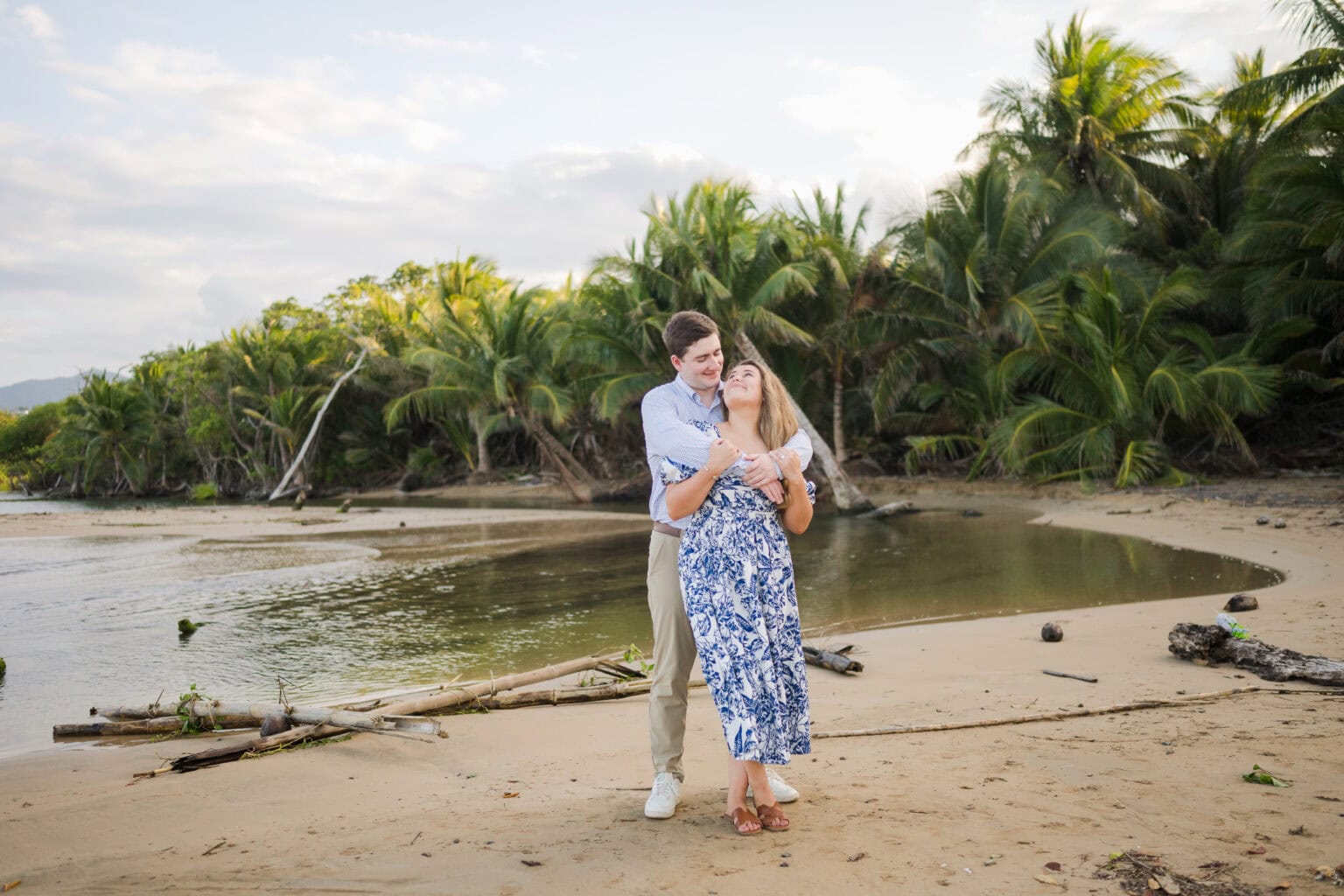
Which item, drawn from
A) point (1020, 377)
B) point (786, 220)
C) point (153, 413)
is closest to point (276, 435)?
point (153, 413)

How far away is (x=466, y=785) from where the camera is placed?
388cm

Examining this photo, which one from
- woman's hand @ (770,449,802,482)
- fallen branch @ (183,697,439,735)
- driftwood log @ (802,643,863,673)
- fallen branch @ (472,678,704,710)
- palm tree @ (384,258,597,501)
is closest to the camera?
woman's hand @ (770,449,802,482)

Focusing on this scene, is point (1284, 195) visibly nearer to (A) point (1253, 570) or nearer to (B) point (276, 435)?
(A) point (1253, 570)

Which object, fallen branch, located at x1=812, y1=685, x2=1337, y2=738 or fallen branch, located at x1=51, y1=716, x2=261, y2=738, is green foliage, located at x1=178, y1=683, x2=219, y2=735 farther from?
fallen branch, located at x1=812, y1=685, x2=1337, y2=738

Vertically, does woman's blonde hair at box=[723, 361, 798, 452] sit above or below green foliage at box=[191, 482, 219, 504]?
above

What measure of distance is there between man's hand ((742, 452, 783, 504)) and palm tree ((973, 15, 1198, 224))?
21.9 metres

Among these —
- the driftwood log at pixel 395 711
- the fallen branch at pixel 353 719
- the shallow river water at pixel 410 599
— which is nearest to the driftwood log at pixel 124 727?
the shallow river water at pixel 410 599

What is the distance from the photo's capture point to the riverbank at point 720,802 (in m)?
2.79

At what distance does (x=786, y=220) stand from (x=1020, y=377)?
7.41m

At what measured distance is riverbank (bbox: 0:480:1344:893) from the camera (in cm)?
279

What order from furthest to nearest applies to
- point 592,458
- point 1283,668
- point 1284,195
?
point 592,458
point 1284,195
point 1283,668

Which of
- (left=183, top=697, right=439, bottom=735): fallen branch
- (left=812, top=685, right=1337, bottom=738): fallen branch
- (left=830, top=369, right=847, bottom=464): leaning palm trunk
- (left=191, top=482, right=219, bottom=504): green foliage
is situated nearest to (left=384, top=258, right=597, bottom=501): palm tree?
(left=830, top=369, right=847, bottom=464): leaning palm trunk

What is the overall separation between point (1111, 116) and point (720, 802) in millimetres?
23985

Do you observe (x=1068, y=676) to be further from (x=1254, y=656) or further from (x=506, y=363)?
(x=506, y=363)
